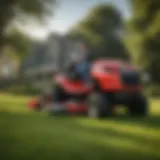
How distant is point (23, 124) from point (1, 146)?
15 cm

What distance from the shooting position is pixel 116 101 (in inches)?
83.9

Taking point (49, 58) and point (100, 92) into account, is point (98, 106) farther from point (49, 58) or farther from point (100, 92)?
Result: point (49, 58)

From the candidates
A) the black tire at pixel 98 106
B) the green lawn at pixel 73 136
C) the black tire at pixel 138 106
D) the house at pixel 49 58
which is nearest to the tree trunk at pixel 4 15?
the house at pixel 49 58

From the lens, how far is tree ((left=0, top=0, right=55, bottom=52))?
2125 mm

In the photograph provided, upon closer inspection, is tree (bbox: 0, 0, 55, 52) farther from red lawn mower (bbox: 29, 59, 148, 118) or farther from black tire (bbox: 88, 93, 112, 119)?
black tire (bbox: 88, 93, 112, 119)

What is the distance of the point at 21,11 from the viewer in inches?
84.4

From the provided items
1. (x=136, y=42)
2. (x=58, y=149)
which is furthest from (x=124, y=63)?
(x=58, y=149)

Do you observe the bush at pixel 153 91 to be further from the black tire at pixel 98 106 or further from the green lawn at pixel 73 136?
the black tire at pixel 98 106

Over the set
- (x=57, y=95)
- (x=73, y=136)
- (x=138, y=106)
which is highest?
(x=57, y=95)

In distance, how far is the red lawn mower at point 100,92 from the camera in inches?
81.9

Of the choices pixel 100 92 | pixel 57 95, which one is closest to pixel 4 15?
pixel 57 95

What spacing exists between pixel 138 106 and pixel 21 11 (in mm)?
700

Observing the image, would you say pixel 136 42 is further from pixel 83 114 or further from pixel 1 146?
pixel 1 146

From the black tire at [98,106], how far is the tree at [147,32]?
246mm
